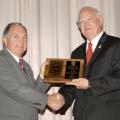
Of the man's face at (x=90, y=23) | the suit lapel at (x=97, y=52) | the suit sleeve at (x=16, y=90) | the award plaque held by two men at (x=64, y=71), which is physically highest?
the man's face at (x=90, y=23)

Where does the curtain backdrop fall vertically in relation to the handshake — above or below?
above

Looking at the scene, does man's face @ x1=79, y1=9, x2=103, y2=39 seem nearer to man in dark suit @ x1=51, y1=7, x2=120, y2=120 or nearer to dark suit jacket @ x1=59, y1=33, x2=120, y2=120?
man in dark suit @ x1=51, y1=7, x2=120, y2=120

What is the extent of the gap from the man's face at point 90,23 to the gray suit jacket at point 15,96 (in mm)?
678

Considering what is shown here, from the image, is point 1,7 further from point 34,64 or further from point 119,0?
point 119,0

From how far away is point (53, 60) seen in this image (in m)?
2.58

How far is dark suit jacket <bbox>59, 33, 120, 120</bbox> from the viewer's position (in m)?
2.42

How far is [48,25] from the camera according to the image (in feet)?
10.4

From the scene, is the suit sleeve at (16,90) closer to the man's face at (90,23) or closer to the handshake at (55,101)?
the handshake at (55,101)

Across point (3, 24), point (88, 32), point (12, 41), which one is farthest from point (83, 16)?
point (3, 24)

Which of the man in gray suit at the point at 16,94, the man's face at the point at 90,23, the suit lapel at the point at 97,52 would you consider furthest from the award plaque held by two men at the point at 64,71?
the man's face at the point at 90,23

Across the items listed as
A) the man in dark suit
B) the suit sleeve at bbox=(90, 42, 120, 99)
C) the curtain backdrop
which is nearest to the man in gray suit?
the man in dark suit

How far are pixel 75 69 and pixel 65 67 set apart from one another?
0.29ft

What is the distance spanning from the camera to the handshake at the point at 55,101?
8.72ft

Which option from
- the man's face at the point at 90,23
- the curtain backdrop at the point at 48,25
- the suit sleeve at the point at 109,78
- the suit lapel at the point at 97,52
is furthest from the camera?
the curtain backdrop at the point at 48,25
